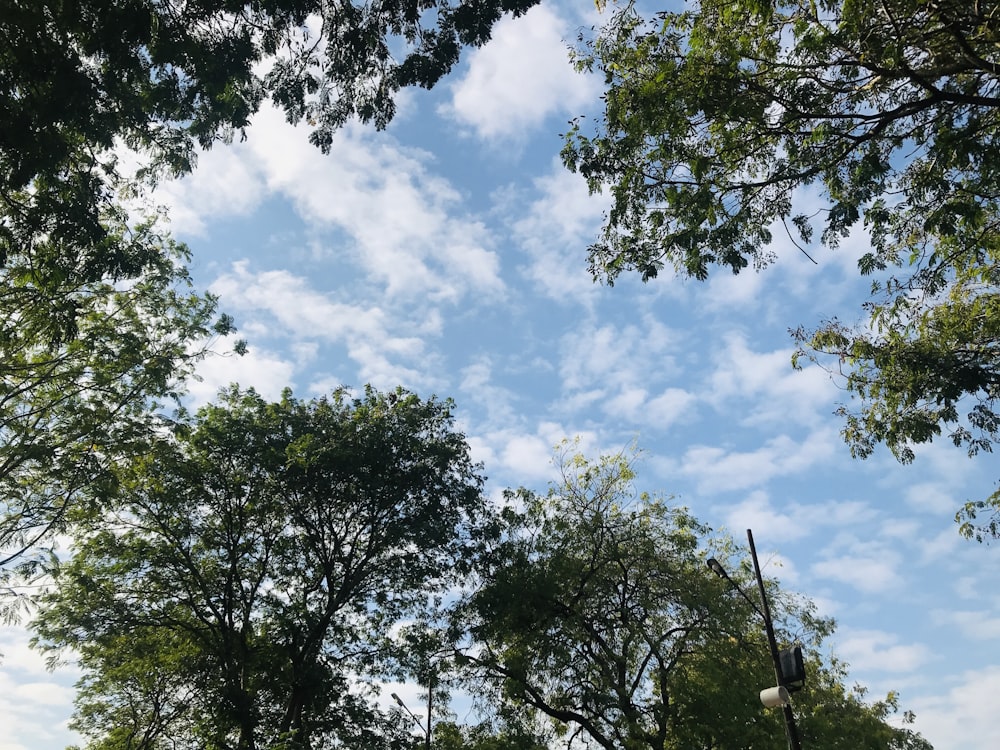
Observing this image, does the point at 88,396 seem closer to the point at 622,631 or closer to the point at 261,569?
the point at 261,569

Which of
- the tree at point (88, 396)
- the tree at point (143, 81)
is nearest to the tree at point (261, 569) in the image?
the tree at point (88, 396)

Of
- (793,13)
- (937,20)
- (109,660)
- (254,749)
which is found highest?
(793,13)

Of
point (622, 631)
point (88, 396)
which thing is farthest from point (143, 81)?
point (622, 631)

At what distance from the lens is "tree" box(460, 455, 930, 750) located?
62.7ft

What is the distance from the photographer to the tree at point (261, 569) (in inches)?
753

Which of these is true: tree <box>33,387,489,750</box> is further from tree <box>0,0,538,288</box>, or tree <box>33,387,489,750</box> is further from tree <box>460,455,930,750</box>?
tree <box>0,0,538,288</box>

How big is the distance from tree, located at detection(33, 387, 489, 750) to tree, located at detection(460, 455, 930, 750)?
2.41 metres

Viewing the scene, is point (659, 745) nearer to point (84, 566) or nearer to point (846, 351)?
point (846, 351)

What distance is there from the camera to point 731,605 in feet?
65.9

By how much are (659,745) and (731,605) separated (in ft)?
14.4

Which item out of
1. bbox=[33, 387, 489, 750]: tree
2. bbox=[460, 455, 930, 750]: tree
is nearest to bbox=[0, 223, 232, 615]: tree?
bbox=[33, 387, 489, 750]: tree

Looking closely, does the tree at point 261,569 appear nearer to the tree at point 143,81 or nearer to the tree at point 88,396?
the tree at point 88,396

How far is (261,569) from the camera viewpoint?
69.3ft

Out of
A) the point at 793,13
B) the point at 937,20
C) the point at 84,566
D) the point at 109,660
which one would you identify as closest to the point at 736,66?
the point at 793,13
